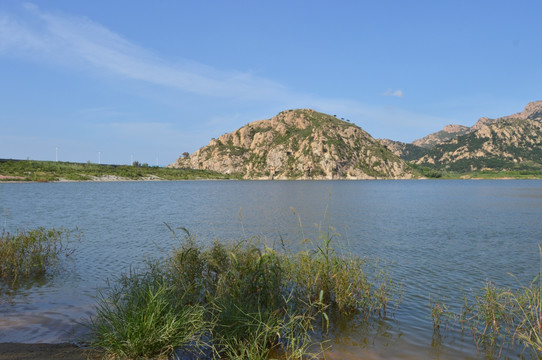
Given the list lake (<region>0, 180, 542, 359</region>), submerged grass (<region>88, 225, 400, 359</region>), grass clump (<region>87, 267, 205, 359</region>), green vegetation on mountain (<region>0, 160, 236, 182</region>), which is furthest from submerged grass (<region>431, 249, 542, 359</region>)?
green vegetation on mountain (<region>0, 160, 236, 182</region>)

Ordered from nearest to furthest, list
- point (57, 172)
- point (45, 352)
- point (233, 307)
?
point (45, 352), point (233, 307), point (57, 172)

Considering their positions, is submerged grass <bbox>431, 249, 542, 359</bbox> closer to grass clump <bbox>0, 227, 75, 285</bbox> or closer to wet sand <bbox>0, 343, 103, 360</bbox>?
wet sand <bbox>0, 343, 103, 360</bbox>

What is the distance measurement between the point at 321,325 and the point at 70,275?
11233 millimetres

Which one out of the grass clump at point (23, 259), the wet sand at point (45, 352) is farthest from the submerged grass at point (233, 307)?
the grass clump at point (23, 259)

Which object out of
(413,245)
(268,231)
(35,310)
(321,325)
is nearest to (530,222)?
(413,245)

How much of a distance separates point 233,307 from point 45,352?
13.1ft

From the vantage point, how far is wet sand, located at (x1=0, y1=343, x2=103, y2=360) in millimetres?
7189

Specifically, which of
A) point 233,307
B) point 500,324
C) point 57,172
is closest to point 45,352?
point 233,307

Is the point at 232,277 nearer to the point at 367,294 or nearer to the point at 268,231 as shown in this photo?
the point at 367,294

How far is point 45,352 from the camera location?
24.8 feet

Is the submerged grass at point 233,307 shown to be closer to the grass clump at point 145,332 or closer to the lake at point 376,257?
the grass clump at point 145,332

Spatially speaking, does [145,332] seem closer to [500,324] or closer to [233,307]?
[233,307]

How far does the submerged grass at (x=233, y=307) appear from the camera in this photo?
22.9ft

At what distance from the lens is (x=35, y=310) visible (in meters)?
10.9
